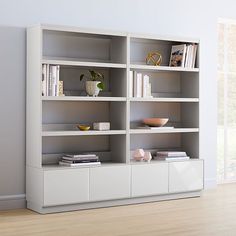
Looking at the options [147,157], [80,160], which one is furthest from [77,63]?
[147,157]

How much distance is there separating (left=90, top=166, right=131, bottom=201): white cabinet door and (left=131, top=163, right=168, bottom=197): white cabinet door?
0.30ft

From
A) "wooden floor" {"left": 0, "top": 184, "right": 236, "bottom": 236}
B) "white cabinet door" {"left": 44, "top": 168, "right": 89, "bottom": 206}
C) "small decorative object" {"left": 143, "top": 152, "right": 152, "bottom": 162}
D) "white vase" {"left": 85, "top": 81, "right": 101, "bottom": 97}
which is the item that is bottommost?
"wooden floor" {"left": 0, "top": 184, "right": 236, "bottom": 236}

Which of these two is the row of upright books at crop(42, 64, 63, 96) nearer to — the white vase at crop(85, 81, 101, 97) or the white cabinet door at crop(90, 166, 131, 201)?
the white vase at crop(85, 81, 101, 97)

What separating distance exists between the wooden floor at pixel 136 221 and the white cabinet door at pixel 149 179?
0.15 metres

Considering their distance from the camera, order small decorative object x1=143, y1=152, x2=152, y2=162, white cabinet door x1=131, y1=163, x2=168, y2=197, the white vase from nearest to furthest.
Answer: the white vase < white cabinet door x1=131, y1=163, x2=168, y2=197 < small decorative object x1=143, y1=152, x2=152, y2=162

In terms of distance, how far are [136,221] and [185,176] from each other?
138 cm

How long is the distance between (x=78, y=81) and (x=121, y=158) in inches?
36.5

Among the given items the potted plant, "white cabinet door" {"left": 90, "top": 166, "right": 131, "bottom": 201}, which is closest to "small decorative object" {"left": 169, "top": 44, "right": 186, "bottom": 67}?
the potted plant

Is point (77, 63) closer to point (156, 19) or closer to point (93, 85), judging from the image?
point (93, 85)

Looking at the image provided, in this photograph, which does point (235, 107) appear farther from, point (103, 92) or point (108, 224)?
point (108, 224)

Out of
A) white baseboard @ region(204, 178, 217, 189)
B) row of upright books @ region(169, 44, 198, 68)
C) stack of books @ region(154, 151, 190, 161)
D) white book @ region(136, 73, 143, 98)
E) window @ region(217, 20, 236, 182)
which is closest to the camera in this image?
white book @ region(136, 73, 143, 98)

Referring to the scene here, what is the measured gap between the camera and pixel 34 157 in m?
5.56

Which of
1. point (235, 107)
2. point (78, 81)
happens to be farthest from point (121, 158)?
point (235, 107)

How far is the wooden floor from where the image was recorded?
15.5 feet
